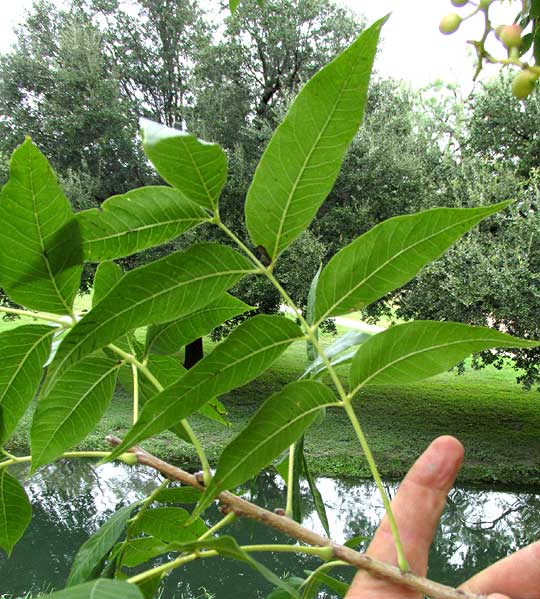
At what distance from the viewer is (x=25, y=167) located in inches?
10.4

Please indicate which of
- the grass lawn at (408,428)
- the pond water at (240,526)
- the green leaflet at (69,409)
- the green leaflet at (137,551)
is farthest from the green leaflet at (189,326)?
the grass lawn at (408,428)

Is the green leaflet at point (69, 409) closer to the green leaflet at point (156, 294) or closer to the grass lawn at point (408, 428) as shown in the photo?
the green leaflet at point (156, 294)

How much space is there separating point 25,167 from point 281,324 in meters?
0.14

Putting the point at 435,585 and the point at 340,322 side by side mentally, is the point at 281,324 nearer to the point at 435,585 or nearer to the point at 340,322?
the point at 435,585

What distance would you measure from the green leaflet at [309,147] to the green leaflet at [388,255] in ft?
0.10

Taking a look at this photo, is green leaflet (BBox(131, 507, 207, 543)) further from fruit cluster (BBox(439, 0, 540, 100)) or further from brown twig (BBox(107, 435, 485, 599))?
fruit cluster (BBox(439, 0, 540, 100))

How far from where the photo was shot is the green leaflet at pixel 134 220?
0.92 feet

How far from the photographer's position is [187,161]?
0.26m

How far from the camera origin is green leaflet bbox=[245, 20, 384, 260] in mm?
246

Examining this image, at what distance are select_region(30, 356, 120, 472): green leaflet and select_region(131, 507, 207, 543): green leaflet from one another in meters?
0.12

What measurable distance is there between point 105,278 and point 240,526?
12.3ft

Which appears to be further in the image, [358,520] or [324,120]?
[358,520]

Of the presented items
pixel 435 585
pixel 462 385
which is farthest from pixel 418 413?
pixel 435 585

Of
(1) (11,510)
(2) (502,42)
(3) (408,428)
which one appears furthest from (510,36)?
(3) (408,428)
